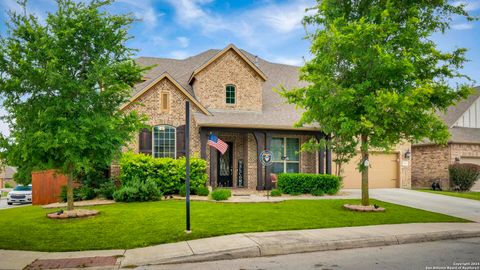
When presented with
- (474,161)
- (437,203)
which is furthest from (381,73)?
(474,161)

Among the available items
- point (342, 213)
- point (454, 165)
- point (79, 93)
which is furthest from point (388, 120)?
point (454, 165)

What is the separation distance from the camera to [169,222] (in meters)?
10.6

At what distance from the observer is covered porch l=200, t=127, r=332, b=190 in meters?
20.5

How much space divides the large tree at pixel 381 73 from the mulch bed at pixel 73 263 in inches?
330

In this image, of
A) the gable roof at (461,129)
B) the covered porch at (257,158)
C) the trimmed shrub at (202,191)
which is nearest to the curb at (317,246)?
the trimmed shrub at (202,191)

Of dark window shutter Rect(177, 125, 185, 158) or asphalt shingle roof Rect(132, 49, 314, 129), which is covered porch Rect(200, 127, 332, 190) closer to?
asphalt shingle roof Rect(132, 49, 314, 129)

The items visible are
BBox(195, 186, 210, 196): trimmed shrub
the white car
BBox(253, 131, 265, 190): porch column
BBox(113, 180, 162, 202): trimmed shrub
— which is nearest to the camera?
BBox(113, 180, 162, 202): trimmed shrub

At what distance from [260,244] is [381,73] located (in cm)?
788

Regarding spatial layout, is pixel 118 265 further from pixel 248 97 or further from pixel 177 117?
pixel 248 97

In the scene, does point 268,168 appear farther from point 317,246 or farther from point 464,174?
point 464,174

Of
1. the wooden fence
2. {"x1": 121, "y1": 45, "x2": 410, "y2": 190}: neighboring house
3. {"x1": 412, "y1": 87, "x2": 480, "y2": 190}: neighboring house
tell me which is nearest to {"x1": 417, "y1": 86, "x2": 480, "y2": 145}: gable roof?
{"x1": 412, "y1": 87, "x2": 480, "y2": 190}: neighboring house

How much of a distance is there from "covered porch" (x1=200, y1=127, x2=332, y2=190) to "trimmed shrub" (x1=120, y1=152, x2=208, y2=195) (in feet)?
8.36

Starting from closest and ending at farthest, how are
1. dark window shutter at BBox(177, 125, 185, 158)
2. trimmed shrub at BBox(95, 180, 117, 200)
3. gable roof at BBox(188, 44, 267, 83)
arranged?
trimmed shrub at BBox(95, 180, 117, 200) < dark window shutter at BBox(177, 125, 185, 158) < gable roof at BBox(188, 44, 267, 83)

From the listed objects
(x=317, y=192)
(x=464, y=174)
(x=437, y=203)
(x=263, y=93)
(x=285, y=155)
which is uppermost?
(x=263, y=93)
